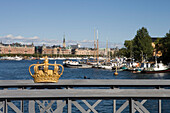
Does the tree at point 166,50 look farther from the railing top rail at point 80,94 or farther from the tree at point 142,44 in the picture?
the railing top rail at point 80,94

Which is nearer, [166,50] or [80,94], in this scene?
[80,94]

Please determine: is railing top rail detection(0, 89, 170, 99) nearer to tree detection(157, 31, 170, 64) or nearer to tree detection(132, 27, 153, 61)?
tree detection(157, 31, 170, 64)

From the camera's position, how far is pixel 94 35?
5007 inches

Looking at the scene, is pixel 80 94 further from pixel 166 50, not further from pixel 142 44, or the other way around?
pixel 142 44

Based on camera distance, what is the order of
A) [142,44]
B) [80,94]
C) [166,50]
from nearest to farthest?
[80,94], [166,50], [142,44]

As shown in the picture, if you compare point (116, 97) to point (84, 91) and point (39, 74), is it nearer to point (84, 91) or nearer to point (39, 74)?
point (84, 91)

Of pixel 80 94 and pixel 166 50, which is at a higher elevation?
pixel 166 50

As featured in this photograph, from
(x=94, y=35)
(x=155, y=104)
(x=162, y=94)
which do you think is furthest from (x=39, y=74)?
(x=94, y=35)

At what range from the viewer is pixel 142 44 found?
129 meters

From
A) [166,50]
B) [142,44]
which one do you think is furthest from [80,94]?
[142,44]

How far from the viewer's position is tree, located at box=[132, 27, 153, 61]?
427ft

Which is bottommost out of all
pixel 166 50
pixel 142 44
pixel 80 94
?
pixel 80 94

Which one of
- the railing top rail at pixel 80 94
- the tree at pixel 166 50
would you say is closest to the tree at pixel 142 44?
the tree at pixel 166 50

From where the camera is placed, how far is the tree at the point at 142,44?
427 feet
